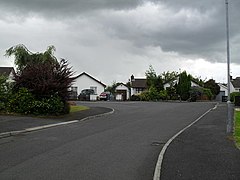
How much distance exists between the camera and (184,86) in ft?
213

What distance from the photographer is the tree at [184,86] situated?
2552 inches

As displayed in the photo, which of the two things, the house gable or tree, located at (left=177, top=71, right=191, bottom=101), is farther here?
the house gable

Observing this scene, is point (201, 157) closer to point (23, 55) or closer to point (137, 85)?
point (23, 55)

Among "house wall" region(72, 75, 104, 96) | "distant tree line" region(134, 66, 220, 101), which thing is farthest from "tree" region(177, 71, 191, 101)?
"house wall" region(72, 75, 104, 96)

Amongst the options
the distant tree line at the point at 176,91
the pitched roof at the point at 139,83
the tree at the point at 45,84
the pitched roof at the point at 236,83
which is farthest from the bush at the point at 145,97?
the pitched roof at the point at 236,83

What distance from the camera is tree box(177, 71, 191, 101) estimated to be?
6481 cm

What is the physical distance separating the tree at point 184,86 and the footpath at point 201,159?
165ft

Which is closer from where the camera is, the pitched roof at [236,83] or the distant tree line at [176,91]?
the distant tree line at [176,91]

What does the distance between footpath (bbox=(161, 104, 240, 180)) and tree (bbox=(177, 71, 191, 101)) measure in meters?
50.3

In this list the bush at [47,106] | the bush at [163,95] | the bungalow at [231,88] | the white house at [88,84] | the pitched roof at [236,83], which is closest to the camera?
the bush at [47,106]

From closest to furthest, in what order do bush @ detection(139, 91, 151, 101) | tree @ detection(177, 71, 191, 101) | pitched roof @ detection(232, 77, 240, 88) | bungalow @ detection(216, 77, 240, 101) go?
bush @ detection(139, 91, 151, 101)
tree @ detection(177, 71, 191, 101)
bungalow @ detection(216, 77, 240, 101)
pitched roof @ detection(232, 77, 240, 88)

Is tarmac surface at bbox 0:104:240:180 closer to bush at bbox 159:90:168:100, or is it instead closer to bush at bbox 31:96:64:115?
bush at bbox 31:96:64:115

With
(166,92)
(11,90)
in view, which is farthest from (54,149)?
(166,92)

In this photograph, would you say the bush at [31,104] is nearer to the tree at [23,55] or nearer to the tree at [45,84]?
the tree at [45,84]
